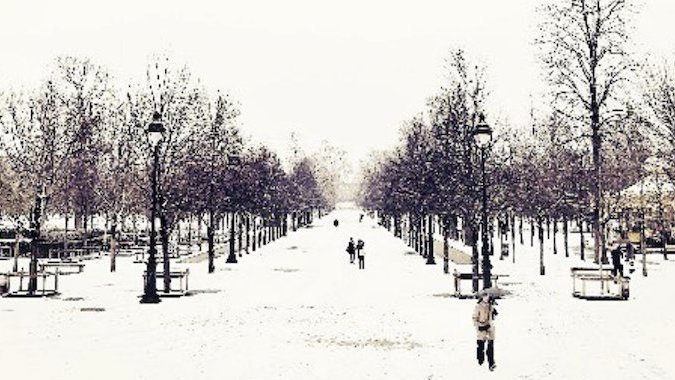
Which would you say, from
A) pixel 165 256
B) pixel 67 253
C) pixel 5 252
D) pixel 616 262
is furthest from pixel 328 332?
pixel 5 252

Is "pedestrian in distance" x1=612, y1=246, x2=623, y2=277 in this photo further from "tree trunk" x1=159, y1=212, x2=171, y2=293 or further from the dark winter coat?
"tree trunk" x1=159, y1=212, x2=171, y2=293

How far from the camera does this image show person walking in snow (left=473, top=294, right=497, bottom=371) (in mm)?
14367

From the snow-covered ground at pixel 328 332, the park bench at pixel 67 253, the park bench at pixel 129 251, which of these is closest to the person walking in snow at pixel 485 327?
the snow-covered ground at pixel 328 332

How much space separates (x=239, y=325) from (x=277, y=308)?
3.77 m

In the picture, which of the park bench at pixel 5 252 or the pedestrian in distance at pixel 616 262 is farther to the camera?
the park bench at pixel 5 252

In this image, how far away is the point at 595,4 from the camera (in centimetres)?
4009

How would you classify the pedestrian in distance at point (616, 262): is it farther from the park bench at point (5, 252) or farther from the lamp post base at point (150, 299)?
the park bench at point (5, 252)

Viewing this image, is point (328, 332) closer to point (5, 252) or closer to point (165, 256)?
point (165, 256)

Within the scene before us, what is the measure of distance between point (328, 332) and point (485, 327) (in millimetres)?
5525

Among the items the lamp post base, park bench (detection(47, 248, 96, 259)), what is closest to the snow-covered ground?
the lamp post base

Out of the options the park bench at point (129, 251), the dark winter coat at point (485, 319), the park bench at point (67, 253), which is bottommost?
the park bench at point (129, 251)

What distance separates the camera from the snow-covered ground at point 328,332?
46.7 feet

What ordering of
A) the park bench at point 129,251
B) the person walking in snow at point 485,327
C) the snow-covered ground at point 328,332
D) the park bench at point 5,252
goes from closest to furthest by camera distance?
the snow-covered ground at point 328,332 → the person walking in snow at point 485,327 → the park bench at point 5,252 → the park bench at point 129,251

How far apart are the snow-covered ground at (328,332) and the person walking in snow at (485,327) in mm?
395
